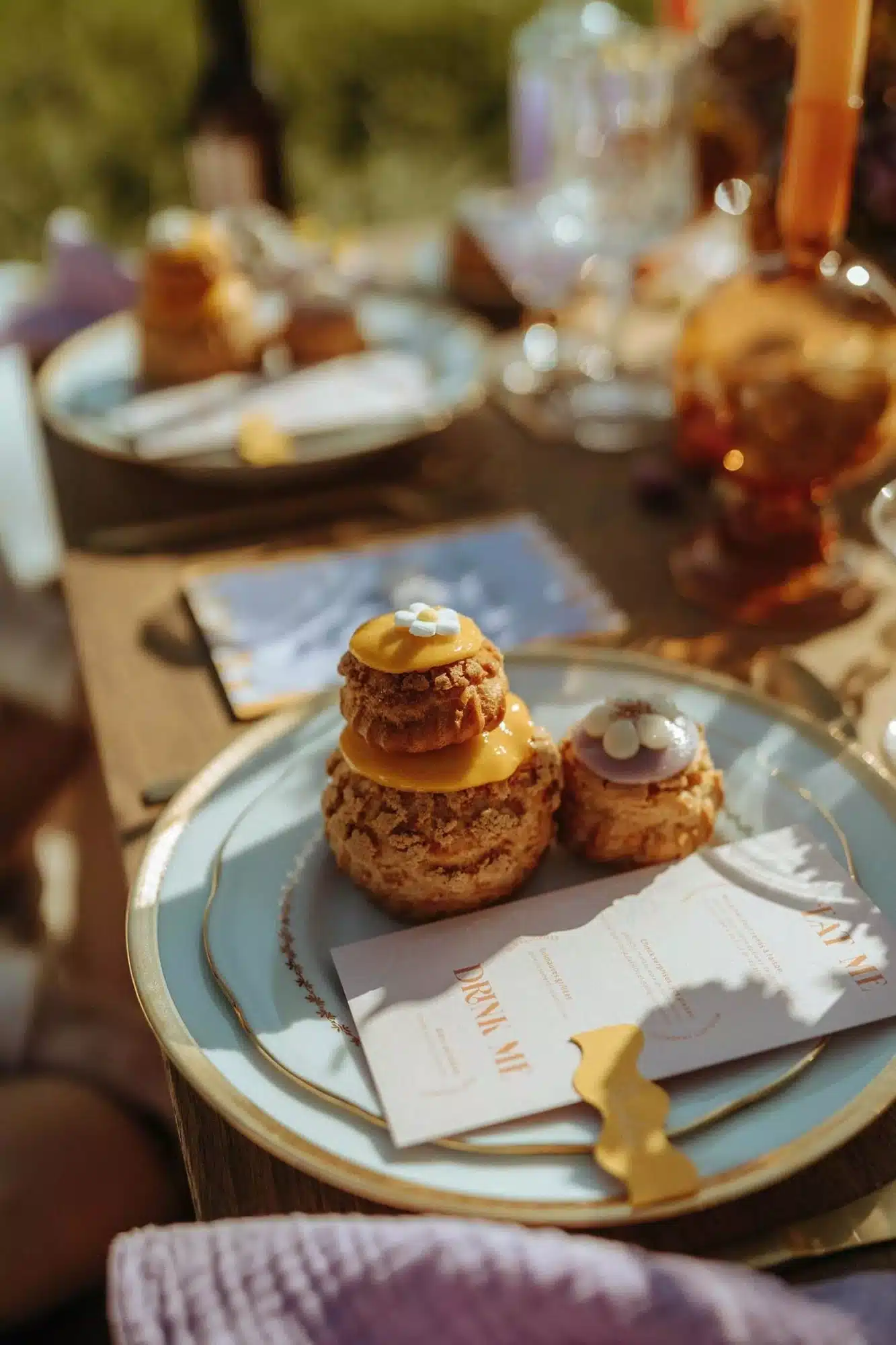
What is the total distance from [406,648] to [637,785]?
0.16 meters

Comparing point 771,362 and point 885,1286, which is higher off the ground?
point 771,362

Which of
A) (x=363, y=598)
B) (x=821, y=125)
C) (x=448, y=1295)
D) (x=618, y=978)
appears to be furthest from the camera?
(x=363, y=598)

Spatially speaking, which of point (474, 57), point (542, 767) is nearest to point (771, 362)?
point (542, 767)

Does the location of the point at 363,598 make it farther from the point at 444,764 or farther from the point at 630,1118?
the point at 630,1118

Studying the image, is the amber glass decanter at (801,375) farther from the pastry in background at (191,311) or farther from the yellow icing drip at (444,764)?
the pastry in background at (191,311)

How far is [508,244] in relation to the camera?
58.6 inches

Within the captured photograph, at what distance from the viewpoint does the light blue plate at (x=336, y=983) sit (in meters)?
0.52

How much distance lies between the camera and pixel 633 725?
0.68 metres

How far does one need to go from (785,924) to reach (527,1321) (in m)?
0.26

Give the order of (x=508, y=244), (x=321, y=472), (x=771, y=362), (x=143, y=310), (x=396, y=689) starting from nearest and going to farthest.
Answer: (x=396, y=689) → (x=771, y=362) → (x=321, y=472) → (x=143, y=310) → (x=508, y=244)

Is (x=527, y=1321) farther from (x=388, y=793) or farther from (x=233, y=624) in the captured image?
(x=233, y=624)

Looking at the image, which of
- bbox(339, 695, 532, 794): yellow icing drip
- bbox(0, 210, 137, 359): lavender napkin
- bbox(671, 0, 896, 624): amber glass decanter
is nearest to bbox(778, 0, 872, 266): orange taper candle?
bbox(671, 0, 896, 624): amber glass decanter

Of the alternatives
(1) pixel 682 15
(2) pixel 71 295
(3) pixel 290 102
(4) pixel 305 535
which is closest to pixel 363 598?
(4) pixel 305 535

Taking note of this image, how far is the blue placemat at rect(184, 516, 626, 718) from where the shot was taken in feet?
3.06
